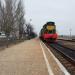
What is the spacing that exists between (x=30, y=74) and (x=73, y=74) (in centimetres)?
204

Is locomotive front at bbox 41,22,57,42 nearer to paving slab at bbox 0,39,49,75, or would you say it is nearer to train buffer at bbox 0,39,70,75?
paving slab at bbox 0,39,49,75

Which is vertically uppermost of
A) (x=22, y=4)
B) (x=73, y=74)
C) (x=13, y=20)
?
(x=22, y=4)

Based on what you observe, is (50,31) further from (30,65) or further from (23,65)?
(23,65)

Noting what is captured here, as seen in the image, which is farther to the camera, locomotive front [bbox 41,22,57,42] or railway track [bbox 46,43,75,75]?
locomotive front [bbox 41,22,57,42]

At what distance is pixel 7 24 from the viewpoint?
58.5 meters

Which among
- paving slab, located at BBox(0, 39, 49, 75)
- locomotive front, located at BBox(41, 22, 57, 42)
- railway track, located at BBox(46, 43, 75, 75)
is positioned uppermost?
locomotive front, located at BBox(41, 22, 57, 42)

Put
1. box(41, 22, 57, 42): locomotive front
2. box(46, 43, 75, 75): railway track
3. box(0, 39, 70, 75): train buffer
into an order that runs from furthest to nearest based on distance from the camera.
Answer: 1. box(41, 22, 57, 42): locomotive front
2. box(46, 43, 75, 75): railway track
3. box(0, 39, 70, 75): train buffer

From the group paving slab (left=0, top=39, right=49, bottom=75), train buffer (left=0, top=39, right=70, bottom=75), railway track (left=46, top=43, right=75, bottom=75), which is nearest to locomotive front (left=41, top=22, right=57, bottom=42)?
railway track (left=46, top=43, right=75, bottom=75)

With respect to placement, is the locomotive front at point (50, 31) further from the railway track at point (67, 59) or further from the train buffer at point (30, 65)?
the train buffer at point (30, 65)

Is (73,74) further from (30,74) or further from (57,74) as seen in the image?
(30,74)

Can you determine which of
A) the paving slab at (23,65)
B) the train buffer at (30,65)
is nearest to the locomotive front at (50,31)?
the paving slab at (23,65)

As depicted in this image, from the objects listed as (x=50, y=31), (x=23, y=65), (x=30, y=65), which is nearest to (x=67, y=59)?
(x=30, y=65)

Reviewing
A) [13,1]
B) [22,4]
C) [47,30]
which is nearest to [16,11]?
[13,1]

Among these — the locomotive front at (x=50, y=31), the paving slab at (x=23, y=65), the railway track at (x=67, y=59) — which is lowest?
the railway track at (x=67, y=59)
